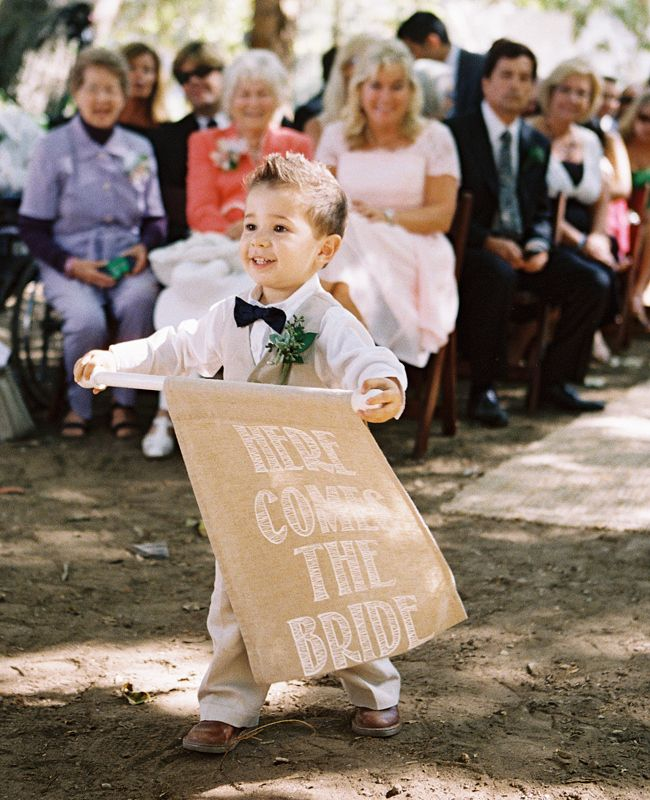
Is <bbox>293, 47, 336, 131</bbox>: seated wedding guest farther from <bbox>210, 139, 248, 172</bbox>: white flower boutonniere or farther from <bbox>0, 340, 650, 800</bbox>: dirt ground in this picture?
<bbox>0, 340, 650, 800</bbox>: dirt ground

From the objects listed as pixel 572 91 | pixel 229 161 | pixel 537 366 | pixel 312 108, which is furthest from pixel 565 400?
pixel 312 108

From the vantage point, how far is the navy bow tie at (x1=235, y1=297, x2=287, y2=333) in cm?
256

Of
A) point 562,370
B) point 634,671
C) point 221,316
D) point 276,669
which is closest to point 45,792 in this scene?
point 276,669

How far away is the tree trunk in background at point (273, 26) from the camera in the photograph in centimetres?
944

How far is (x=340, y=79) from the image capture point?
612cm

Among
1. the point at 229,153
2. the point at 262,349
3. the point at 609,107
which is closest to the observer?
the point at 262,349

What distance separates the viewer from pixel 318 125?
21.0 feet

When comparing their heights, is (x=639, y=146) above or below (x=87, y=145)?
above

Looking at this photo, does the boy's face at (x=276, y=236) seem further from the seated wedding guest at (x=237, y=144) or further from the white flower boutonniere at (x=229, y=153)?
the white flower boutonniere at (x=229, y=153)

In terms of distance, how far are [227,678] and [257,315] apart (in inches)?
33.7

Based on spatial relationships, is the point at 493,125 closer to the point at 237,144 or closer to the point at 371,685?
the point at 237,144

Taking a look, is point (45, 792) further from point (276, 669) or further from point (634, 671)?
point (634, 671)

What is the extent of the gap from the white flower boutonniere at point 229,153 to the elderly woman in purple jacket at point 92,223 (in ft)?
1.43

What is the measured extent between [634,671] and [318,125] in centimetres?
411
